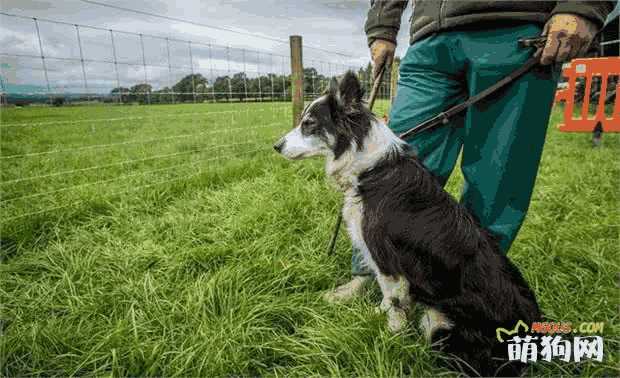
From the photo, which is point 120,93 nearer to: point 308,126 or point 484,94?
point 308,126

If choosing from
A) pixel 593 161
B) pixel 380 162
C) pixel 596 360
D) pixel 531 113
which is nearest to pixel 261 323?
pixel 380 162

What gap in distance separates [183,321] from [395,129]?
4.90 ft

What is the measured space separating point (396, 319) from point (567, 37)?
1402 millimetres

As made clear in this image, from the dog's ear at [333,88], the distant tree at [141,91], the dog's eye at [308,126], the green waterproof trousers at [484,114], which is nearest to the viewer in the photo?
the green waterproof trousers at [484,114]

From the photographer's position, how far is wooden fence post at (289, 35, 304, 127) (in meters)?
4.37

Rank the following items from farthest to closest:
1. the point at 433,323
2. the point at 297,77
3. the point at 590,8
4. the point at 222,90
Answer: the point at 222,90
the point at 297,77
the point at 433,323
the point at 590,8

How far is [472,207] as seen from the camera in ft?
5.98

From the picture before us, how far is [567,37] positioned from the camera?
4.59ft

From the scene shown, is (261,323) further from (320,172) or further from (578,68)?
(578,68)

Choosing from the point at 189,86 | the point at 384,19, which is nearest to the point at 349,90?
the point at 384,19

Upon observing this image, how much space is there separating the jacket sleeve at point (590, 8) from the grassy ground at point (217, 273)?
1416 mm

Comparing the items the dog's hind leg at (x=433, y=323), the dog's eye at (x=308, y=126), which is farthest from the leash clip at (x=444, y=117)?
the dog's hind leg at (x=433, y=323)

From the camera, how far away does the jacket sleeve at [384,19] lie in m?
1.98

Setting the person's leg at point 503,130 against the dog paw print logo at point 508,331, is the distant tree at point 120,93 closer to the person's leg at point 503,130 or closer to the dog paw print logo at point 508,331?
the person's leg at point 503,130
